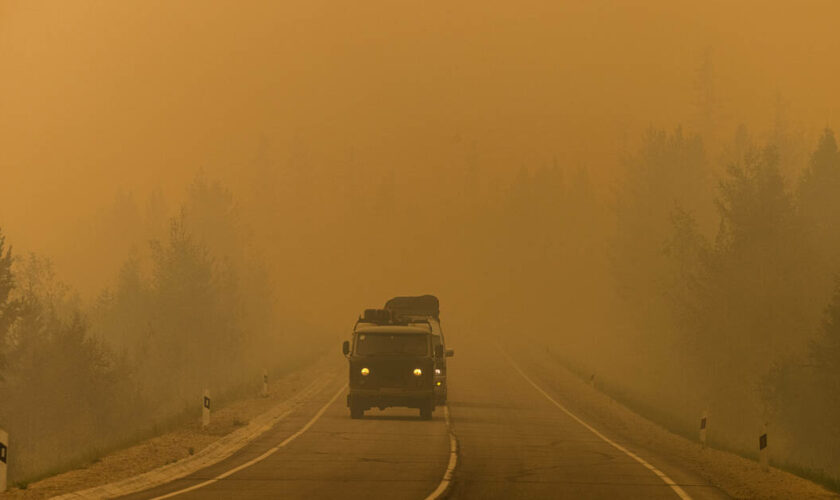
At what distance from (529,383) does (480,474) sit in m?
32.7

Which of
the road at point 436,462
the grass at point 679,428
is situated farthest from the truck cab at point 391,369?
the grass at point 679,428

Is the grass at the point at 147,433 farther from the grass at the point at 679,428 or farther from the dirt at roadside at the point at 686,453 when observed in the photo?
the grass at the point at 679,428

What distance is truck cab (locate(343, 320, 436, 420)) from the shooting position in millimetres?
31984

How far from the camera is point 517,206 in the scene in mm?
149125

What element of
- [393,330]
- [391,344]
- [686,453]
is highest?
[393,330]

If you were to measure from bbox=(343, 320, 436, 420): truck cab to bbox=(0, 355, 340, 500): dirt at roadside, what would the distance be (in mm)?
3517

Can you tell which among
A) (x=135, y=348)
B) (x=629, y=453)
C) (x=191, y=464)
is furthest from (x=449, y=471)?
(x=135, y=348)

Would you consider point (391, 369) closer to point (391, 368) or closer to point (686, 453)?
point (391, 368)

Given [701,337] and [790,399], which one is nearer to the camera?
[790,399]

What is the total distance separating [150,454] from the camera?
2250 cm

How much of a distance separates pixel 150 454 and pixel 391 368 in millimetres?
10623

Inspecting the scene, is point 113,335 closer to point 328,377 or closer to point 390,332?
point 328,377

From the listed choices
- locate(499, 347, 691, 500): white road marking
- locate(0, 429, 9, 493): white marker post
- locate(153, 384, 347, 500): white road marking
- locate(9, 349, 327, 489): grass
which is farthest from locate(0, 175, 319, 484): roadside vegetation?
locate(499, 347, 691, 500): white road marking

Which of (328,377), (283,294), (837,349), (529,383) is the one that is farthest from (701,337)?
(283,294)
